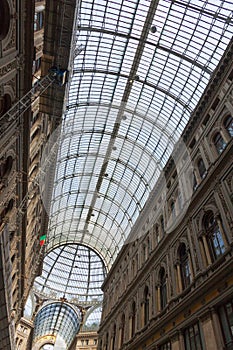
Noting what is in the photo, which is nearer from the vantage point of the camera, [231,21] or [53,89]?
[53,89]

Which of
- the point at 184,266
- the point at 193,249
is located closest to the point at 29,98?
the point at 193,249

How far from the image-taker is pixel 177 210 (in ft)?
74.6

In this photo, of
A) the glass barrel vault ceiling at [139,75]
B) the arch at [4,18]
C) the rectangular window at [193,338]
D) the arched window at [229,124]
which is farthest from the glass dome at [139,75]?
Result: the rectangular window at [193,338]

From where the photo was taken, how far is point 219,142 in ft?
63.4

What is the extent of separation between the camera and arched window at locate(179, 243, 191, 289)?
18.2 meters

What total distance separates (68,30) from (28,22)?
546 cm

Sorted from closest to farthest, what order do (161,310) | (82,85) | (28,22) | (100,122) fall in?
(28,22)
(161,310)
(82,85)
(100,122)

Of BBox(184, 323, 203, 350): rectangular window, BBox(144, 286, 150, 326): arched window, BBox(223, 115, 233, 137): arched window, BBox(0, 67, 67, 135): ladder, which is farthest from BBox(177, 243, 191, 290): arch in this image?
BBox(0, 67, 67, 135): ladder

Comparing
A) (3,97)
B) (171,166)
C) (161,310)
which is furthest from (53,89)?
(161,310)

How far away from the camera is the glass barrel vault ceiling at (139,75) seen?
1121 inches

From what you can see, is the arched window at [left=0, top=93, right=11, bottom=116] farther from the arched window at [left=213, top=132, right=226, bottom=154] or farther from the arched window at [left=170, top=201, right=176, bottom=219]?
the arched window at [left=170, top=201, right=176, bottom=219]

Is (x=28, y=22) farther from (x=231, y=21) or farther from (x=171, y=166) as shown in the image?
(x=231, y=21)

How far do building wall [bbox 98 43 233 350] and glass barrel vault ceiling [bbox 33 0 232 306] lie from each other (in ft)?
34.1

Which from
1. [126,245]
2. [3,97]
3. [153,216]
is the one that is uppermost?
[126,245]
